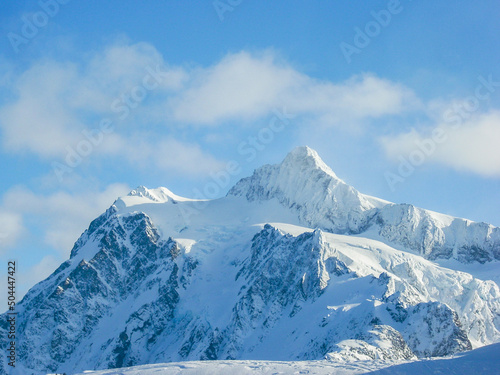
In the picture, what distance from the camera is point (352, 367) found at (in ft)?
323

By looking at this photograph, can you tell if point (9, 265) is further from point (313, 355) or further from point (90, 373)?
point (313, 355)

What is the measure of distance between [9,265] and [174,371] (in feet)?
123

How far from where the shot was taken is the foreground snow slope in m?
93.6

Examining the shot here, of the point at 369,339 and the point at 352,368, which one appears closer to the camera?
the point at 352,368

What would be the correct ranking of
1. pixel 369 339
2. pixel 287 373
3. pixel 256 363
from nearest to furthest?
pixel 287 373, pixel 256 363, pixel 369 339

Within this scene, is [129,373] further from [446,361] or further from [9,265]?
[446,361]

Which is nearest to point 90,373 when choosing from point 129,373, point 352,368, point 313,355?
point 129,373

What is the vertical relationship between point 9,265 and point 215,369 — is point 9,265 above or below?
above

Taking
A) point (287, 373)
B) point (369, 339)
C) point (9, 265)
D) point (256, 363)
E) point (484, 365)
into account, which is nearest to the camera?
point (484, 365)

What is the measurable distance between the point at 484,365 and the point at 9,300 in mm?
82912

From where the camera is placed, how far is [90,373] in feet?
362

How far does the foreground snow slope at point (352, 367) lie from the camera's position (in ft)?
307

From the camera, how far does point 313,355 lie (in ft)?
646

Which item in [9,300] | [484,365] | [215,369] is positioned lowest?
[484,365]
